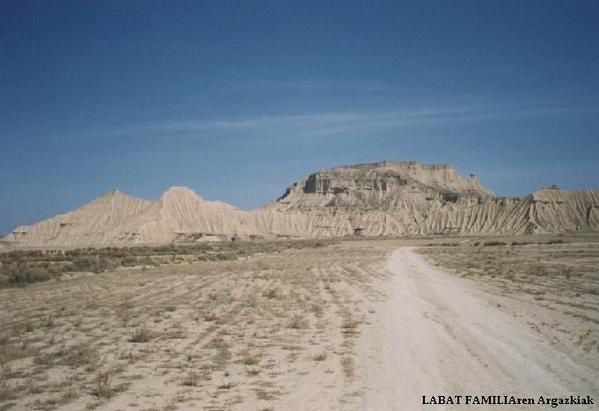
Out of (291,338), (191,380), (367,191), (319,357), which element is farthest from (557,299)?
(367,191)

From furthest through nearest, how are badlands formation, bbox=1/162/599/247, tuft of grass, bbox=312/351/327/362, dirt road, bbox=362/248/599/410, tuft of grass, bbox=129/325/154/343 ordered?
badlands formation, bbox=1/162/599/247
tuft of grass, bbox=129/325/154/343
tuft of grass, bbox=312/351/327/362
dirt road, bbox=362/248/599/410

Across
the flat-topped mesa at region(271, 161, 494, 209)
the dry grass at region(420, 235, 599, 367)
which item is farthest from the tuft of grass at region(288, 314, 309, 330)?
the flat-topped mesa at region(271, 161, 494, 209)

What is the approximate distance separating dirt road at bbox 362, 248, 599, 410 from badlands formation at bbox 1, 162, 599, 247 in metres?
79.2

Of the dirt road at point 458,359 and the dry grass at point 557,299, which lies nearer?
the dirt road at point 458,359

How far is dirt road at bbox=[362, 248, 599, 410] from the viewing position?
7363 mm

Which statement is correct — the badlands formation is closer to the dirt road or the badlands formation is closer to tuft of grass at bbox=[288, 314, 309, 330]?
tuft of grass at bbox=[288, 314, 309, 330]

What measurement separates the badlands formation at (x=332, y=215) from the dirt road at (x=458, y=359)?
79.2 m

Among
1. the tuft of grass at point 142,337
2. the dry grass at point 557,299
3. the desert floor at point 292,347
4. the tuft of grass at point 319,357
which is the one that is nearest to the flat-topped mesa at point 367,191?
the dry grass at point 557,299

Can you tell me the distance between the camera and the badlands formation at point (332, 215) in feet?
329

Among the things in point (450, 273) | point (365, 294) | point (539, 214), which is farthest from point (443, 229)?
point (365, 294)

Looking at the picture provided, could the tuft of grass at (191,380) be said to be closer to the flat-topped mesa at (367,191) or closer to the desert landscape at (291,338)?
the desert landscape at (291,338)

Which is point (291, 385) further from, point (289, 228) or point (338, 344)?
point (289, 228)

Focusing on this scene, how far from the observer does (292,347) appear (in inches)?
420

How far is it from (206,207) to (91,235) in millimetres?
28064
